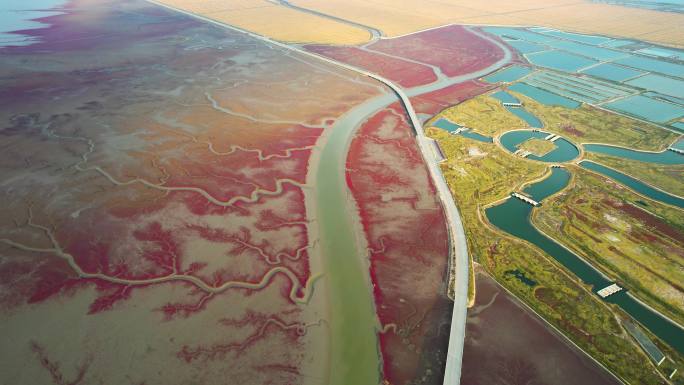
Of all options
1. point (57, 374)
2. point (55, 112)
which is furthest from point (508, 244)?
point (55, 112)

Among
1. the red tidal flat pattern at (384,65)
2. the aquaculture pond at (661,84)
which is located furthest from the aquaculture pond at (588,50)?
the red tidal flat pattern at (384,65)

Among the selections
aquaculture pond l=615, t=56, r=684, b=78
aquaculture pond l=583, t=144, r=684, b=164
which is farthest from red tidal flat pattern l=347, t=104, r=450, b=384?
aquaculture pond l=615, t=56, r=684, b=78

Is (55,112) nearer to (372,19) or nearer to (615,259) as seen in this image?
(615,259)

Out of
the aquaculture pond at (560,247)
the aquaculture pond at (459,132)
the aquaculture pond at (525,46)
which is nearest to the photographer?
the aquaculture pond at (560,247)

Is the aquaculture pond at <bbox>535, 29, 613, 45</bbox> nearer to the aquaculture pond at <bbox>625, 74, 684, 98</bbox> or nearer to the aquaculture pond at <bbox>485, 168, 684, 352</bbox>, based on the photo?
the aquaculture pond at <bbox>625, 74, 684, 98</bbox>

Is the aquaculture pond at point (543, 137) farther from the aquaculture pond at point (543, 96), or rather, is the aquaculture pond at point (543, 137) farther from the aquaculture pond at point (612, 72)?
the aquaculture pond at point (612, 72)
